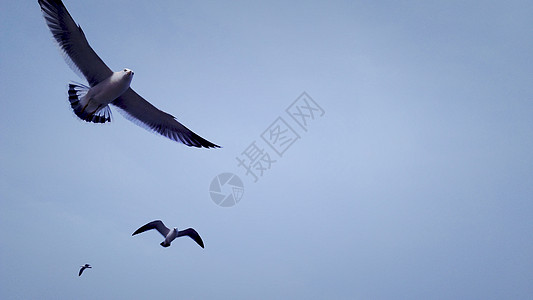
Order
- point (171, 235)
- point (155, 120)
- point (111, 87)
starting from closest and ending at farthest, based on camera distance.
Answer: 1. point (111, 87)
2. point (155, 120)
3. point (171, 235)

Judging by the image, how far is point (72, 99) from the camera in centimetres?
721

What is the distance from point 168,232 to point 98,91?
4.50m

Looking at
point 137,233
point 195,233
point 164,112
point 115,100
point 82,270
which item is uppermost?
point 164,112

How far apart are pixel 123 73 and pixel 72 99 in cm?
117

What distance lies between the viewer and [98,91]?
23.2 ft

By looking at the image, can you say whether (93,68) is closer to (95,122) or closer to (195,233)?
(95,122)

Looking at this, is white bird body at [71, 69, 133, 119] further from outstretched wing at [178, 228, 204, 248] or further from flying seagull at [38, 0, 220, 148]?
outstretched wing at [178, 228, 204, 248]

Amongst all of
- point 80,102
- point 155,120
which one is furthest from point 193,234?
point 80,102

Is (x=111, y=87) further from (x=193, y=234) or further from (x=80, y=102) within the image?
(x=193, y=234)

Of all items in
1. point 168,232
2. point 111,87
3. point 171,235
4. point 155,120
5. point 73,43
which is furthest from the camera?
point 168,232

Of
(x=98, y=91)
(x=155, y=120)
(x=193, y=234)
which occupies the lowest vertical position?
(x=193, y=234)

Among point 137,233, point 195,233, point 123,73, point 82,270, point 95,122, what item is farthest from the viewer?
point 82,270

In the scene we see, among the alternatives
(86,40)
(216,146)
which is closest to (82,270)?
(216,146)

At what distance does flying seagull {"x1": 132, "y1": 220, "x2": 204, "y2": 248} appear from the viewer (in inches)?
377
